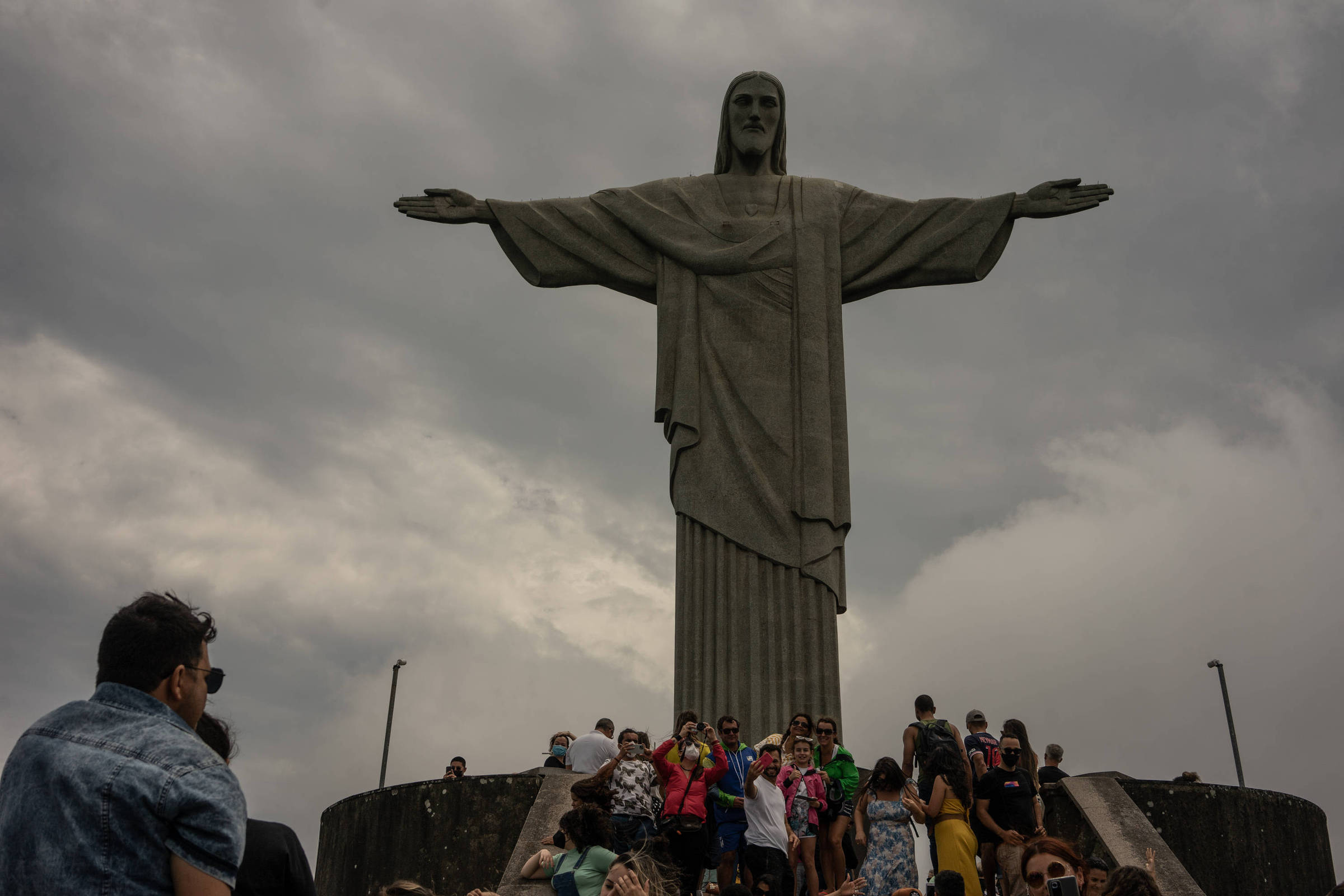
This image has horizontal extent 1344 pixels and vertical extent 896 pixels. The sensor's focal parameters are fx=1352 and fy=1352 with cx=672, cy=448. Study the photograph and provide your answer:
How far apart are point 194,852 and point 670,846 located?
18.8ft

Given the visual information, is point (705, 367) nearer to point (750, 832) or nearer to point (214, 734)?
point (750, 832)

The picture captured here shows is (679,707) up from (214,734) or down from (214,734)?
up

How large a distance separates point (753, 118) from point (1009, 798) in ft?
27.0

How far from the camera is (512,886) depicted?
8164 mm

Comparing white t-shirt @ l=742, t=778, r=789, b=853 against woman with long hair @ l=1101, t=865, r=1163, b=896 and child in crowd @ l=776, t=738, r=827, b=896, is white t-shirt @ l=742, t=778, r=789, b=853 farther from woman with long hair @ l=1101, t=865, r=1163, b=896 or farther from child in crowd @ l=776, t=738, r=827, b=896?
woman with long hair @ l=1101, t=865, r=1163, b=896

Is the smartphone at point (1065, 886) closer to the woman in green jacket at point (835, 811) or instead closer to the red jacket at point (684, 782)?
the red jacket at point (684, 782)

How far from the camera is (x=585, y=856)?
6902 millimetres

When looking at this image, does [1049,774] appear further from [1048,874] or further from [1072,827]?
[1048,874]

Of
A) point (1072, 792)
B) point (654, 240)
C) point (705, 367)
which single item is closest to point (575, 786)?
point (1072, 792)

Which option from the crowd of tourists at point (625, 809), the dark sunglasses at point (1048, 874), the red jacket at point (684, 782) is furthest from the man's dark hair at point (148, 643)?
the red jacket at point (684, 782)

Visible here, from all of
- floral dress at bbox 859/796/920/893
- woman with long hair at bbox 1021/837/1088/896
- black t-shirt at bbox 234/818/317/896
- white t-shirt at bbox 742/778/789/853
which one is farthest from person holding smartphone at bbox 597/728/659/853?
black t-shirt at bbox 234/818/317/896

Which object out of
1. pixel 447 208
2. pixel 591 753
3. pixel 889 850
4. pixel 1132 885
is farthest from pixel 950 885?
pixel 447 208

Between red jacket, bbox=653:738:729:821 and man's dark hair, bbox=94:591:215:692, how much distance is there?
540cm

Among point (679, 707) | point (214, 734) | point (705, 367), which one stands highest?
point (705, 367)
